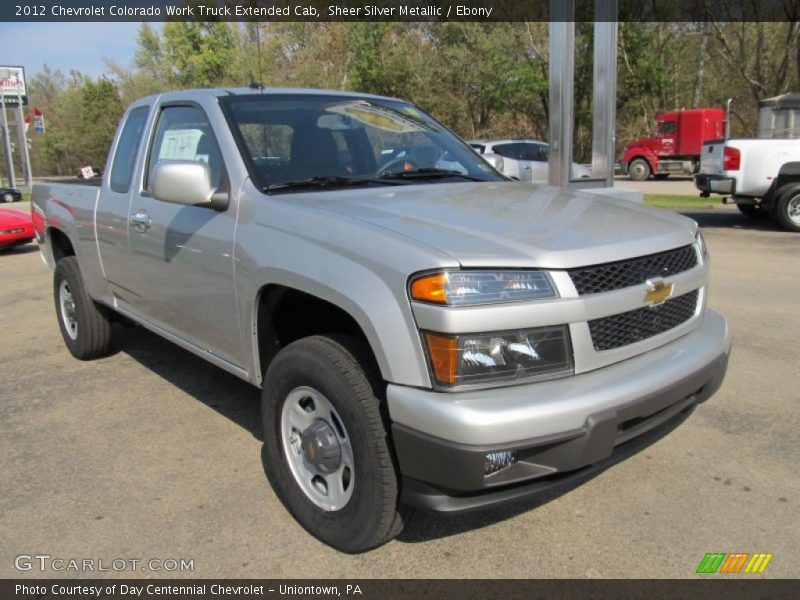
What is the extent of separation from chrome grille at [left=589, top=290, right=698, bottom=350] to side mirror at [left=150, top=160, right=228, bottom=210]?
1.79m

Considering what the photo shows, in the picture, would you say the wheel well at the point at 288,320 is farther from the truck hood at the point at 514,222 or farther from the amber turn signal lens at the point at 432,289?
the amber turn signal lens at the point at 432,289

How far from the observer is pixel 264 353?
3146mm

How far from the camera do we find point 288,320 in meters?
3.15

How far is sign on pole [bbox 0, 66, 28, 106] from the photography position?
31391 mm

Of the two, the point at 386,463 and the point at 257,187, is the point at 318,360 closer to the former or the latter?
the point at 386,463

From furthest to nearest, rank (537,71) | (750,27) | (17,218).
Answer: (537,71)
(750,27)
(17,218)

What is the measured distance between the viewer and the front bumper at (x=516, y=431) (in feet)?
7.07

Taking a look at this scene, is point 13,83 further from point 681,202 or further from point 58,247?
point 58,247

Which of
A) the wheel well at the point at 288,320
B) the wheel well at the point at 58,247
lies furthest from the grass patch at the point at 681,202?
the wheel well at the point at 288,320

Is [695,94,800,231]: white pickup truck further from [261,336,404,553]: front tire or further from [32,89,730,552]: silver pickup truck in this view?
[261,336,404,553]: front tire

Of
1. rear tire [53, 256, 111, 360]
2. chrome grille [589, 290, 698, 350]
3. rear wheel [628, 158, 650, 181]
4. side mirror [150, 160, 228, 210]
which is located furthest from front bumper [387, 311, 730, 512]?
rear wheel [628, 158, 650, 181]

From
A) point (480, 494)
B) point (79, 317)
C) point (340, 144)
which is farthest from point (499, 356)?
point (79, 317)
